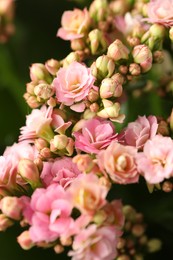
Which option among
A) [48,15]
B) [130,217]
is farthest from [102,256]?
[48,15]

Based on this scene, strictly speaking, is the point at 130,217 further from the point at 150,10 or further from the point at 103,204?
the point at 150,10

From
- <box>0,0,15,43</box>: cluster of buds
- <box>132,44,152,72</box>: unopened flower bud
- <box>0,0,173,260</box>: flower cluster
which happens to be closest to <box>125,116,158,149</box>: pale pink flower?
<box>0,0,173,260</box>: flower cluster

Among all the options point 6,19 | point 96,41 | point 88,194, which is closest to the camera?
point 88,194

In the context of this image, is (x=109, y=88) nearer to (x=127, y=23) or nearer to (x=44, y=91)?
(x=44, y=91)

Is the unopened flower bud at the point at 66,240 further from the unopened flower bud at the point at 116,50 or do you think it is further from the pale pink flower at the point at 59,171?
the unopened flower bud at the point at 116,50

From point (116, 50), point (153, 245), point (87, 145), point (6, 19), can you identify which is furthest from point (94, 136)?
point (6, 19)

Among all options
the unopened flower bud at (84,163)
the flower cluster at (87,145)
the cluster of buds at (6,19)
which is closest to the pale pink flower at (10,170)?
the flower cluster at (87,145)
